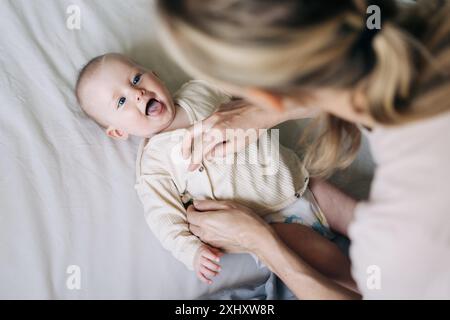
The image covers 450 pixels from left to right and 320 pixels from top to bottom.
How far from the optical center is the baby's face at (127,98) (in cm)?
106

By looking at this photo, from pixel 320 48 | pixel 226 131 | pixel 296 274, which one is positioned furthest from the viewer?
pixel 226 131

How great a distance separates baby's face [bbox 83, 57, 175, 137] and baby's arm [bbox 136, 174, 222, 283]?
0.12 m

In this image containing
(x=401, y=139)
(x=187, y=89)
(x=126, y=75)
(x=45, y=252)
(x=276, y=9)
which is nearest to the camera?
(x=276, y=9)

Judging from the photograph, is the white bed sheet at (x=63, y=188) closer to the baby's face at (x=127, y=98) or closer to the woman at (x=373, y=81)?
the baby's face at (x=127, y=98)

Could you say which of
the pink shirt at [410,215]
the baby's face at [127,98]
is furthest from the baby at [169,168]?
the pink shirt at [410,215]

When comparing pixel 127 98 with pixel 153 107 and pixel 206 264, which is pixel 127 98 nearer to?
pixel 153 107

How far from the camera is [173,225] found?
101cm

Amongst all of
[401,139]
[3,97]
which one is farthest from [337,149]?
[3,97]

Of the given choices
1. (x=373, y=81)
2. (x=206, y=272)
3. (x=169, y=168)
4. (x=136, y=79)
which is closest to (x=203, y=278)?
(x=206, y=272)

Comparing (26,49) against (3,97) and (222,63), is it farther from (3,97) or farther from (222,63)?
(222,63)

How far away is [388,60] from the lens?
563 mm

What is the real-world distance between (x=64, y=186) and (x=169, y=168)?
0.22 m

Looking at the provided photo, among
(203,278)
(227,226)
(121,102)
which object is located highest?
(121,102)
